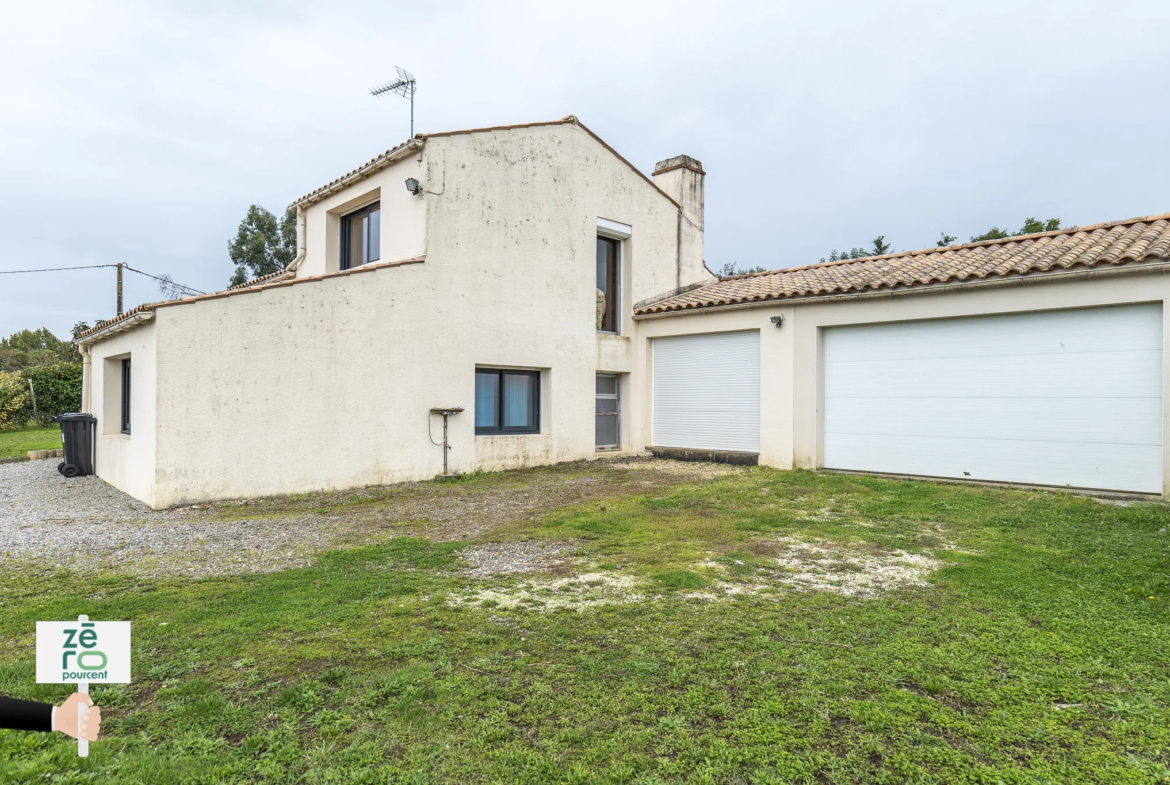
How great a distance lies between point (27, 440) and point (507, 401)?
15.8 meters

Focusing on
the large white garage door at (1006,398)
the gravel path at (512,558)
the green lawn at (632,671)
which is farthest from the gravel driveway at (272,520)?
the large white garage door at (1006,398)

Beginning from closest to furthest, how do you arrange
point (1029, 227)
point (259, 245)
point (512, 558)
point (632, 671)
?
point (632, 671) → point (512, 558) → point (1029, 227) → point (259, 245)

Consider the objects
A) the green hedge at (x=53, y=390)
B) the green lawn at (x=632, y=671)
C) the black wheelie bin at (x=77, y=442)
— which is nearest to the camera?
the green lawn at (x=632, y=671)

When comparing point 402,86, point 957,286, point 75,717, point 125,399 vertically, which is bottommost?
point 75,717

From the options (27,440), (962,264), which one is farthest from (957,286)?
(27,440)

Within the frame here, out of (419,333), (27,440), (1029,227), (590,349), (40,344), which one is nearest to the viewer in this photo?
(419,333)

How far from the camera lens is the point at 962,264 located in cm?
1114

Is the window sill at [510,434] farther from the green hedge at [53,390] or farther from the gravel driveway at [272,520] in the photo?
the green hedge at [53,390]

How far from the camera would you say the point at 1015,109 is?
24.0 metres

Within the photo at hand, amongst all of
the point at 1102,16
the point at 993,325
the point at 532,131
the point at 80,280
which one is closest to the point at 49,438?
the point at 80,280

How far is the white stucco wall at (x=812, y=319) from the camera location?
933 centimetres

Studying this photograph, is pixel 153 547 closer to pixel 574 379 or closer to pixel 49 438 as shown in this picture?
pixel 574 379

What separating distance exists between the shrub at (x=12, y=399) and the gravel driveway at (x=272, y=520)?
1220cm

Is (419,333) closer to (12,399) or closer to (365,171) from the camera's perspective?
(365,171)
